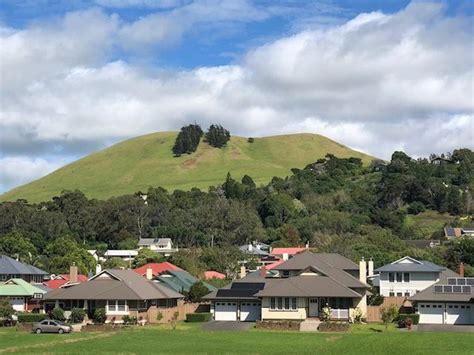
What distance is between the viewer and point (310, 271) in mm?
69875

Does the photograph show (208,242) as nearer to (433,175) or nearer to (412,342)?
(433,175)

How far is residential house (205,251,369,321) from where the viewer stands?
65812 mm

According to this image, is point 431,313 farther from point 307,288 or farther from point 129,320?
point 129,320

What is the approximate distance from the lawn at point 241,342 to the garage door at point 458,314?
27.3ft

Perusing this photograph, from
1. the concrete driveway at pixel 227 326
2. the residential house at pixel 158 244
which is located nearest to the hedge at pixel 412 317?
the concrete driveway at pixel 227 326

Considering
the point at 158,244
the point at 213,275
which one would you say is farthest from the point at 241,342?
the point at 158,244

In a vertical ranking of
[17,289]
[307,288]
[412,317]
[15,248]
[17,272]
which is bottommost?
[412,317]

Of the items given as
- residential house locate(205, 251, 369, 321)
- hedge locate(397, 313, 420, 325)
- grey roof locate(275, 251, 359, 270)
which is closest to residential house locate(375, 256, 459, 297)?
grey roof locate(275, 251, 359, 270)

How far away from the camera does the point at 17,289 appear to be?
76312 millimetres

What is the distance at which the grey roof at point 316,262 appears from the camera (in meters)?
75.4

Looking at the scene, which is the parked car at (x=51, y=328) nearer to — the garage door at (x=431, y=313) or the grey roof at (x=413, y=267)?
the garage door at (x=431, y=313)

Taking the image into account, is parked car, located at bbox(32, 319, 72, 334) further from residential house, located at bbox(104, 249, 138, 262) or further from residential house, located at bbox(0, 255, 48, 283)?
residential house, located at bbox(104, 249, 138, 262)

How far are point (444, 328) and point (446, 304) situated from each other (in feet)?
18.1

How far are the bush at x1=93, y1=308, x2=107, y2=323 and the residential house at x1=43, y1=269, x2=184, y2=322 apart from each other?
0.69 meters
